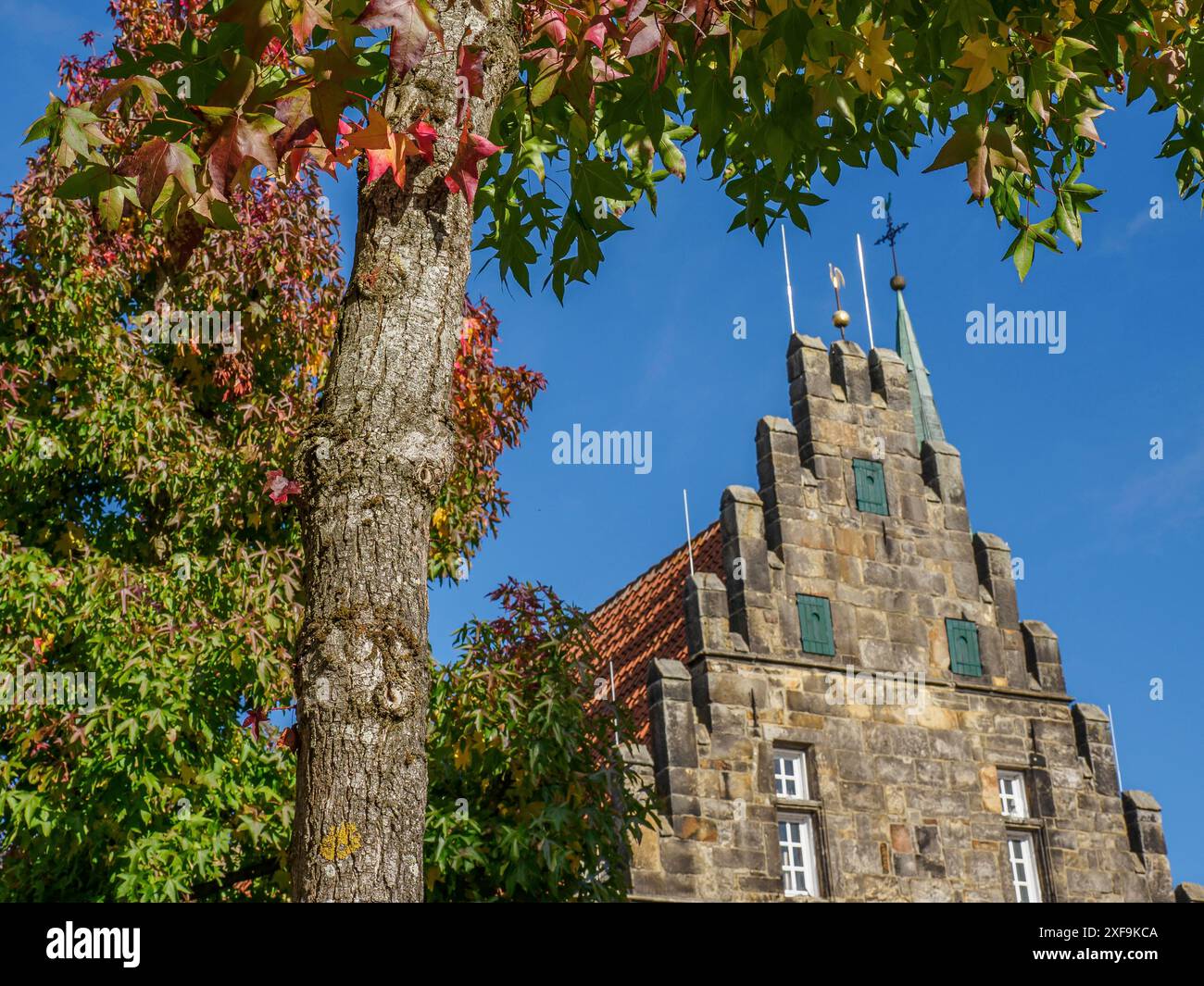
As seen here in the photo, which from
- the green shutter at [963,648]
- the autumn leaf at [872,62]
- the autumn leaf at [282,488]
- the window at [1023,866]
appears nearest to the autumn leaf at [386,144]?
the autumn leaf at [282,488]

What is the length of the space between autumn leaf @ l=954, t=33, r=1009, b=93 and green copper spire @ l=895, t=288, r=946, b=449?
26024 mm

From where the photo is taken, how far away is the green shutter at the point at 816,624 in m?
18.4

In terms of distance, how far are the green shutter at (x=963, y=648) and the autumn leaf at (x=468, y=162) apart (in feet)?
51.4

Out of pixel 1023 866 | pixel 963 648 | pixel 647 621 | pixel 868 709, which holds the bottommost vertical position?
pixel 1023 866

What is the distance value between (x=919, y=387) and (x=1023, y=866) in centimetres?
1795

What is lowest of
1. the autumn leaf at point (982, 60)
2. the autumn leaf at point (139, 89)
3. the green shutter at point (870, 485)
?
the autumn leaf at point (139, 89)

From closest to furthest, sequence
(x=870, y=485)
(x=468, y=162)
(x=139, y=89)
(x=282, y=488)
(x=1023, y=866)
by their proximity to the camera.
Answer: (x=139, y=89) < (x=468, y=162) < (x=282, y=488) < (x=1023, y=866) < (x=870, y=485)

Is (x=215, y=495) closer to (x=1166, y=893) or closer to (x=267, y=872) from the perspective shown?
(x=267, y=872)

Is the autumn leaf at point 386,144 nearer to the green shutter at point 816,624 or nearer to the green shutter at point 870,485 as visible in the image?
the green shutter at point 816,624

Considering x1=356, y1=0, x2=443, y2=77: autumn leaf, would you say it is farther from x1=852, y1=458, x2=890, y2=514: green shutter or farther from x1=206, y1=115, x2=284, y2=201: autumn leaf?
x1=852, y1=458, x2=890, y2=514: green shutter

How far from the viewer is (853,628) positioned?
18.8 metres

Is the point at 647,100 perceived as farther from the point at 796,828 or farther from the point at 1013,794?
the point at 1013,794

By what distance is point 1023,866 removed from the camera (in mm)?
18859


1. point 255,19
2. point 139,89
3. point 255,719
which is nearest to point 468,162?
point 255,19
